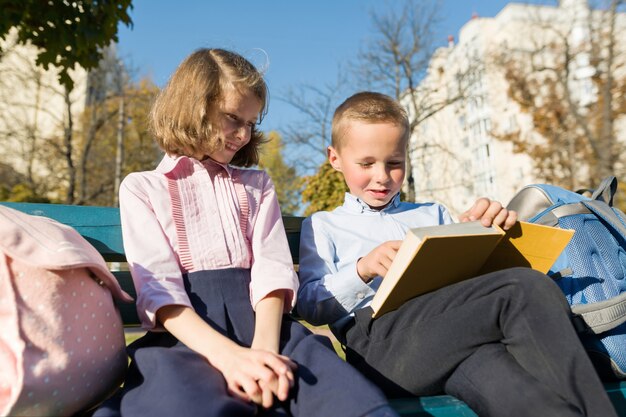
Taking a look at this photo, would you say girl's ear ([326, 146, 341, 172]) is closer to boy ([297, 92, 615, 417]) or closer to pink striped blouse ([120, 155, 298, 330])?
boy ([297, 92, 615, 417])

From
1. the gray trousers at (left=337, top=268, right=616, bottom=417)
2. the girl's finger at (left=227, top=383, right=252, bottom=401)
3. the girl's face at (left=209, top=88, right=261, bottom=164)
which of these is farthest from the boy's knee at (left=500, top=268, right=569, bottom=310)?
the girl's face at (left=209, top=88, right=261, bottom=164)

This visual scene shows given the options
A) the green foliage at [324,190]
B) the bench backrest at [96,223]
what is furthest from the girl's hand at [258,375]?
the green foliage at [324,190]

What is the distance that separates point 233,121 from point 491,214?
83 centimetres

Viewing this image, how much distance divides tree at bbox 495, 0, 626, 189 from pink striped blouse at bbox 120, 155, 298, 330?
11084 mm

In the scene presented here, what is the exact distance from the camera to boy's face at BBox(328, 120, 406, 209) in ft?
6.54

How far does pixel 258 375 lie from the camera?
120cm

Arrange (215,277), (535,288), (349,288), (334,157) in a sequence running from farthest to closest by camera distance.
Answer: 1. (334,157)
2. (349,288)
3. (215,277)
4. (535,288)

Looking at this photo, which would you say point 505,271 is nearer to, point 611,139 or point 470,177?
point 611,139

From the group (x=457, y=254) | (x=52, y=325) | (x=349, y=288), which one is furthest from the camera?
(x=349, y=288)

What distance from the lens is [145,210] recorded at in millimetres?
1617

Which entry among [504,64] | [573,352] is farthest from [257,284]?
[504,64]

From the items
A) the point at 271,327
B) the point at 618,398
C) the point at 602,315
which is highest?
the point at 271,327

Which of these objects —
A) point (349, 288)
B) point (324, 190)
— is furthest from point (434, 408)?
point (324, 190)

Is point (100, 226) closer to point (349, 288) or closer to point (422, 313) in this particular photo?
point (349, 288)
